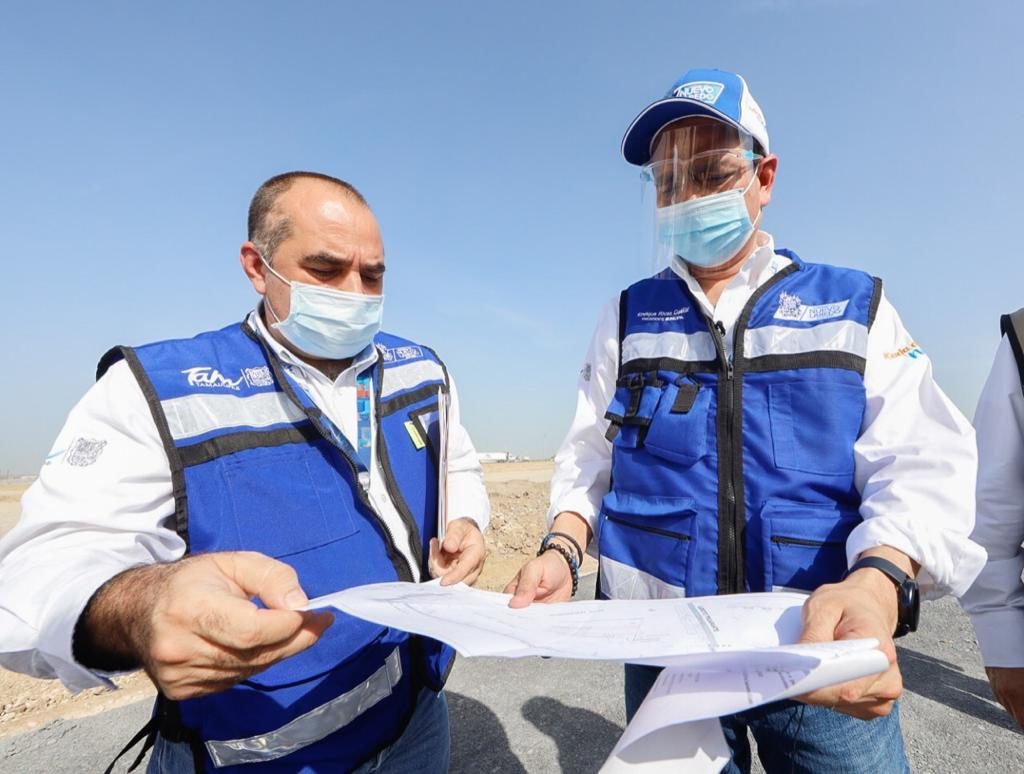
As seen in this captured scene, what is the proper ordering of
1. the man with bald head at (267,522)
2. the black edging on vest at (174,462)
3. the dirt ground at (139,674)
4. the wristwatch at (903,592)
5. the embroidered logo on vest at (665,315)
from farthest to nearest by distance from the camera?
the dirt ground at (139,674), the embroidered logo on vest at (665,315), the black edging on vest at (174,462), the wristwatch at (903,592), the man with bald head at (267,522)

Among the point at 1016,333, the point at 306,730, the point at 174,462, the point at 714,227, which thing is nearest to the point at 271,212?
the point at 174,462

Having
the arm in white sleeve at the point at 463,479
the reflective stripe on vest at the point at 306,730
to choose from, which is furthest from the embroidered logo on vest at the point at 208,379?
the reflective stripe on vest at the point at 306,730

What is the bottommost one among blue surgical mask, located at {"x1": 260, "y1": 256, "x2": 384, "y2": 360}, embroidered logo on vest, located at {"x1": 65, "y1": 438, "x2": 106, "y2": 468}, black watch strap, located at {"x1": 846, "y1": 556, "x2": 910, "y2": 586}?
black watch strap, located at {"x1": 846, "y1": 556, "x2": 910, "y2": 586}

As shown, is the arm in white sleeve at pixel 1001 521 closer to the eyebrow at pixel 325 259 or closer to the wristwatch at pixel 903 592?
the wristwatch at pixel 903 592

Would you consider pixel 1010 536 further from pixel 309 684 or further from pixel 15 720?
pixel 15 720

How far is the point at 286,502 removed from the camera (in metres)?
1.76

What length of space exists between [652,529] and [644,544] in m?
0.06

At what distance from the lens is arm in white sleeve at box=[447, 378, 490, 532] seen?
7.50ft

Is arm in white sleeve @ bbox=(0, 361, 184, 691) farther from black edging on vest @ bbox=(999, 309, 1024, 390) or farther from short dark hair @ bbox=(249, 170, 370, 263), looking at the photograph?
black edging on vest @ bbox=(999, 309, 1024, 390)

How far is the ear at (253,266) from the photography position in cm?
229

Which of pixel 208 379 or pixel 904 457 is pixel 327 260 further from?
pixel 904 457

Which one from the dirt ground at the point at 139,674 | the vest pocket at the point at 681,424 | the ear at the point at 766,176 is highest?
the ear at the point at 766,176

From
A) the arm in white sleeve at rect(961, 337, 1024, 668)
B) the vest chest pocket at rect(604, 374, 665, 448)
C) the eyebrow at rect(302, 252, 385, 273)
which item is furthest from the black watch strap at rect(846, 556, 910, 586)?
the eyebrow at rect(302, 252, 385, 273)

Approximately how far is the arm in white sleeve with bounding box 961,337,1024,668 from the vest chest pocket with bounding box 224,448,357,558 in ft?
7.06
